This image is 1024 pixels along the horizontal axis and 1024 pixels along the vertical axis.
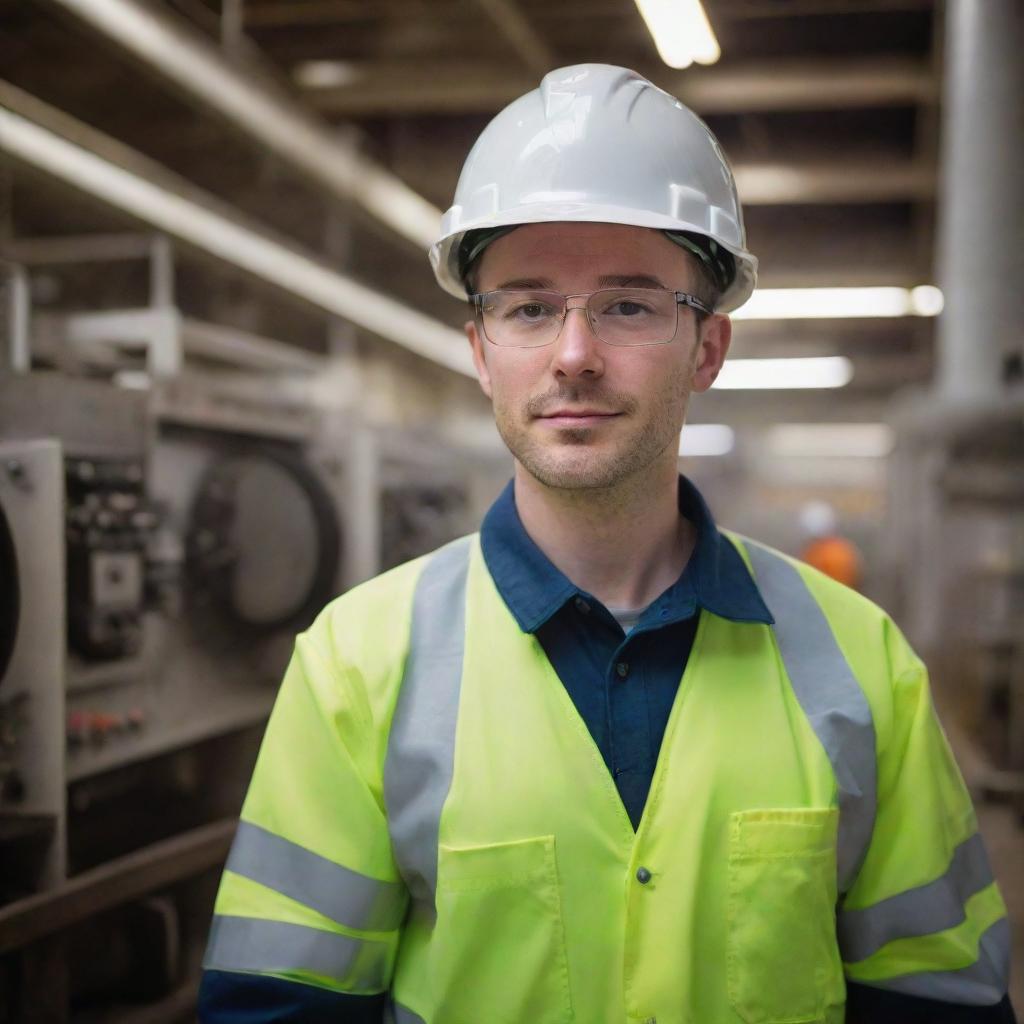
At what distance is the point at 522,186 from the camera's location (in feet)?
3.86

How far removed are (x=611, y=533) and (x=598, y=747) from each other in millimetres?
251

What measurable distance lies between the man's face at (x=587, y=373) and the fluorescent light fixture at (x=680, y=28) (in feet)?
2.90

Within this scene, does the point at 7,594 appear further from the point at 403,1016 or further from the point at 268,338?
the point at 268,338

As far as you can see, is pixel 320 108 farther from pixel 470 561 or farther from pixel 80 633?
pixel 470 561

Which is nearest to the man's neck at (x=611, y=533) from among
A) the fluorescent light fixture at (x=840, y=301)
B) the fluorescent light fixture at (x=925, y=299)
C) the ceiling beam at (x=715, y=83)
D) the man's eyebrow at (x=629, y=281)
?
the man's eyebrow at (x=629, y=281)

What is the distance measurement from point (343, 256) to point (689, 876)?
14.3 feet

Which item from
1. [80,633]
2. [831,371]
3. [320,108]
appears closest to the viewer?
[80,633]

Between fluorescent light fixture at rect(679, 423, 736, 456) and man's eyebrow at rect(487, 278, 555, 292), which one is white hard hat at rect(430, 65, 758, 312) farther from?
fluorescent light fixture at rect(679, 423, 736, 456)

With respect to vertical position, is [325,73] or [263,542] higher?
[325,73]

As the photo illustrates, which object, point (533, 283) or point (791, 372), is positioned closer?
point (533, 283)

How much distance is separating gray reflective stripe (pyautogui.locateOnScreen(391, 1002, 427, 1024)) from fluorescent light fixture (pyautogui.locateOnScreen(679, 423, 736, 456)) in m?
11.9

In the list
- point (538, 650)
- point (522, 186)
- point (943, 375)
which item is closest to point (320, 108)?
point (943, 375)

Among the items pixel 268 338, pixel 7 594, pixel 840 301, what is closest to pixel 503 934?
pixel 7 594

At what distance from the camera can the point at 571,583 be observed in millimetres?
1154
